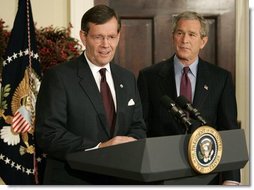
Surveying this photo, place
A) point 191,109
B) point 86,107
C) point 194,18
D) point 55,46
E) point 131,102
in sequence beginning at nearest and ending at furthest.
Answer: point 191,109 < point 86,107 < point 131,102 < point 194,18 < point 55,46

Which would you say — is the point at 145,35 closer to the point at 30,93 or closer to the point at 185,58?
the point at 185,58

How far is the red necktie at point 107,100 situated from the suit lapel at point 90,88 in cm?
3

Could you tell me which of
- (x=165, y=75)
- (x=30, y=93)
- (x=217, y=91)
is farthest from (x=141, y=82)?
(x=30, y=93)

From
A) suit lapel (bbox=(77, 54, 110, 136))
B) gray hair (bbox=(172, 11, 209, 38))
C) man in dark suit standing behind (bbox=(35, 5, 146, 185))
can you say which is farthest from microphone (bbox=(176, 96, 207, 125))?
gray hair (bbox=(172, 11, 209, 38))

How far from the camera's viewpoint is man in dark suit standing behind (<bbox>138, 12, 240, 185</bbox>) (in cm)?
220

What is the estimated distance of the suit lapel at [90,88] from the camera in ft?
6.21

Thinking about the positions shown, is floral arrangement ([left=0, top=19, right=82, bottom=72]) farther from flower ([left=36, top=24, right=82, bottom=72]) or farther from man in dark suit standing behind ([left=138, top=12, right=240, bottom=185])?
man in dark suit standing behind ([left=138, top=12, right=240, bottom=185])

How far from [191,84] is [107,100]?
0.50 m

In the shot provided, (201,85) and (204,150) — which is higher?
(201,85)

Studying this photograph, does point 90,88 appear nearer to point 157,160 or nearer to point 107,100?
point 107,100

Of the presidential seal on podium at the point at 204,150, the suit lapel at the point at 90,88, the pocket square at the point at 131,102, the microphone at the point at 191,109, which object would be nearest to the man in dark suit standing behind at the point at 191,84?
the pocket square at the point at 131,102

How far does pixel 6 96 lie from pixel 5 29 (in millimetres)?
337

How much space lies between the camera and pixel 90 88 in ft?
6.28

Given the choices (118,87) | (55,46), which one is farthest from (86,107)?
(55,46)
